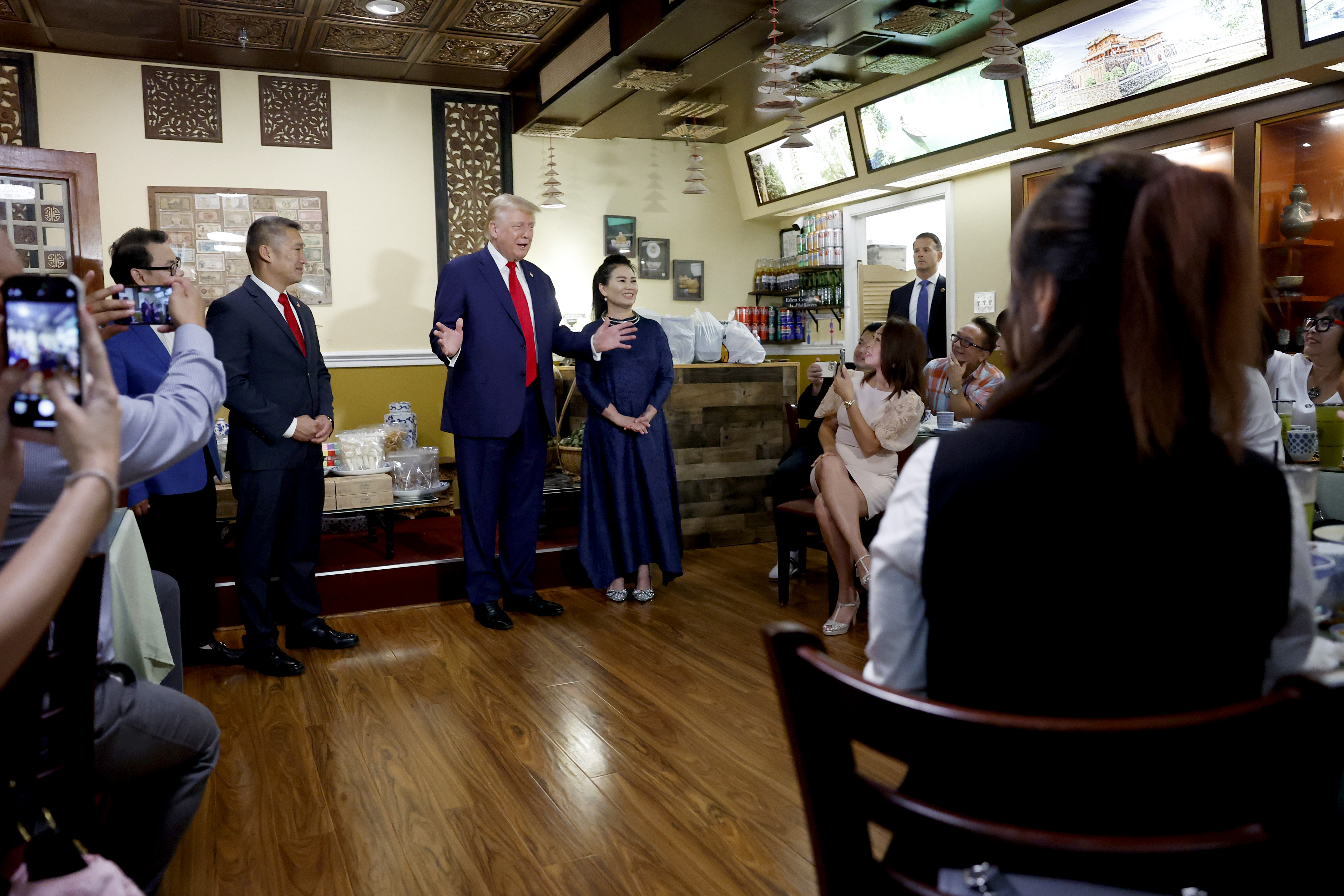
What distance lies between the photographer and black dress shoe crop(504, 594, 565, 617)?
416 centimetres

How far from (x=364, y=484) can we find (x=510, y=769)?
2.02 meters

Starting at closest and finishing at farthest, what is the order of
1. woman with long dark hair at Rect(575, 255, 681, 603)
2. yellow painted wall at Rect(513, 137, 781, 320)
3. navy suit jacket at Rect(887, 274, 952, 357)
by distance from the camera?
woman with long dark hair at Rect(575, 255, 681, 603) → navy suit jacket at Rect(887, 274, 952, 357) → yellow painted wall at Rect(513, 137, 781, 320)

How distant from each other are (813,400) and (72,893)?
417 centimetres

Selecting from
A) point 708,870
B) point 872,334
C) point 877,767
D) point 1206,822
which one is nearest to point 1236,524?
point 1206,822

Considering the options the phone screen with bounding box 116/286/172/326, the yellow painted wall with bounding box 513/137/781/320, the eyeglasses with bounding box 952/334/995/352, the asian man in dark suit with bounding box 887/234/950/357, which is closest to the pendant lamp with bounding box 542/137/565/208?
the yellow painted wall with bounding box 513/137/781/320

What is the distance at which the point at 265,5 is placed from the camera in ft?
16.9

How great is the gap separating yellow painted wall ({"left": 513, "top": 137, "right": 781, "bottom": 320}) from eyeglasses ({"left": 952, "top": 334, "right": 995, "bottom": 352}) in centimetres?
337

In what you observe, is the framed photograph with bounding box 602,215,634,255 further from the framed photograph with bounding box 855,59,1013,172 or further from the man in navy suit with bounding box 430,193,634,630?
the man in navy suit with bounding box 430,193,634,630

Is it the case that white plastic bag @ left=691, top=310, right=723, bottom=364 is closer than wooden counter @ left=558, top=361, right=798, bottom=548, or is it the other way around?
wooden counter @ left=558, top=361, right=798, bottom=548

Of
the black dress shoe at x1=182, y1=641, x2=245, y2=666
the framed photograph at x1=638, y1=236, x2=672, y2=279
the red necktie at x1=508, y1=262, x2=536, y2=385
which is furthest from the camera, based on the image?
the framed photograph at x1=638, y1=236, x2=672, y2=279

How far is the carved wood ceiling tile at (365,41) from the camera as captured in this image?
5539 millimetres

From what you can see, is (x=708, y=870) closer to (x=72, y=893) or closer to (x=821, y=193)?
(x=72, y=893)

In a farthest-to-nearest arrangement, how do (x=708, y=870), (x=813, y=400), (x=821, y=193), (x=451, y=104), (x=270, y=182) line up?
(x=821, y=193)
(x=451, y=104)
(x=270, y=182)
(x=813, y=400)
(x=708, y=870)

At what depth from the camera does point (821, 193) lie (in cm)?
713
